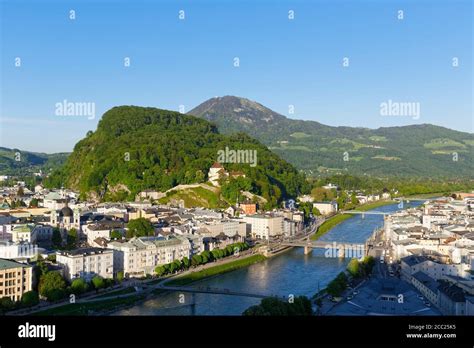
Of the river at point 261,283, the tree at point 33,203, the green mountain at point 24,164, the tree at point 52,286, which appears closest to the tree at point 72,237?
the river at point 261,283

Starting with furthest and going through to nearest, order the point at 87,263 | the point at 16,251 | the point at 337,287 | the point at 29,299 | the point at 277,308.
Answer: the point at 16,251
the point at 87,263
the point at 337,287
the point at 29,299
the point at 277,308

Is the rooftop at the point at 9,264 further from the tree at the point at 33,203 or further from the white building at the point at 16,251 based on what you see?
the tree at the point at 33,203

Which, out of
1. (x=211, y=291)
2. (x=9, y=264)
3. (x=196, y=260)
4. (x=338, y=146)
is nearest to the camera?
(x=9, y=264)

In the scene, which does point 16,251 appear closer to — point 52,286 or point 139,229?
point 52,286

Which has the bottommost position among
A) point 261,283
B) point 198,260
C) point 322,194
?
point 261,283

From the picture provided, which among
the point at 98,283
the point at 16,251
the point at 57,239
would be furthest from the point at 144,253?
the point at 57,239

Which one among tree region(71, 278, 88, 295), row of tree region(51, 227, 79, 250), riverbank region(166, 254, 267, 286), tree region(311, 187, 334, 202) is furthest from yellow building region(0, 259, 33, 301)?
tree region(311, 187, 334, 202)

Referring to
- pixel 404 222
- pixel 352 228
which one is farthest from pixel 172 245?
pixel 352 228
